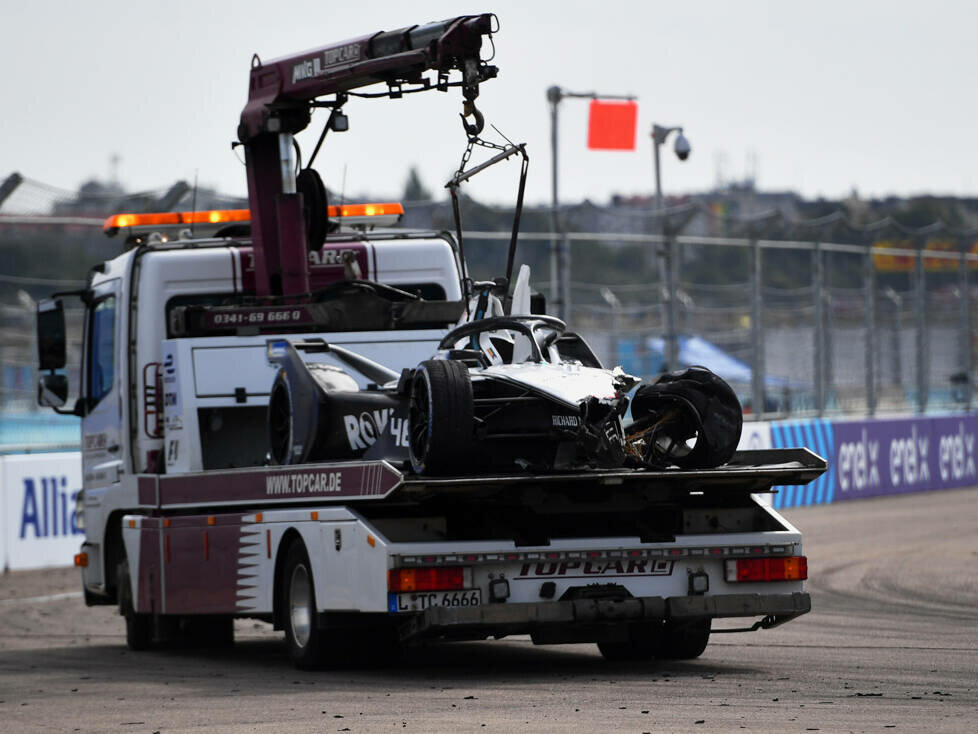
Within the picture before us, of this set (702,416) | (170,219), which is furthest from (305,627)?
(170,219)

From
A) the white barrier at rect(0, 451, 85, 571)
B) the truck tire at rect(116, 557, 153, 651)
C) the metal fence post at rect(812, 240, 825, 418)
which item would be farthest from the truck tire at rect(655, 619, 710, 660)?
the metal fence post at rect(812, 240, 825, 418)

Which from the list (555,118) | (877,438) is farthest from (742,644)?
(877,438)

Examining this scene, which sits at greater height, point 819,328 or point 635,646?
point 819,328

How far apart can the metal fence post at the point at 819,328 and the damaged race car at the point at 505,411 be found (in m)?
14.8

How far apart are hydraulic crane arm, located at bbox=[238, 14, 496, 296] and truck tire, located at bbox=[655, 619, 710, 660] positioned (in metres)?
3.37

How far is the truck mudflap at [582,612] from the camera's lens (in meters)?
9.71

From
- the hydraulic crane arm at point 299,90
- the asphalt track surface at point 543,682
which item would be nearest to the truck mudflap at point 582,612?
the asphalt track surface at point 543,682

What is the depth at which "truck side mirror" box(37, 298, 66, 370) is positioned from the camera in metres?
13.9

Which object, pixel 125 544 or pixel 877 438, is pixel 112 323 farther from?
pixel 877 438

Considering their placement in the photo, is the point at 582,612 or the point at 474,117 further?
the point at 474,117

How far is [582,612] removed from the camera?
32.4 feet

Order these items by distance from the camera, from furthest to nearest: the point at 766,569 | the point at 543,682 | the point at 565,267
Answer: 1. the point at 565,267
2. the point at 766,569
3. the point at 543,682

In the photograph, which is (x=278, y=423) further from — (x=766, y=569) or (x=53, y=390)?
(x=53, y=390)

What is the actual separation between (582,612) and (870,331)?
18.2m
